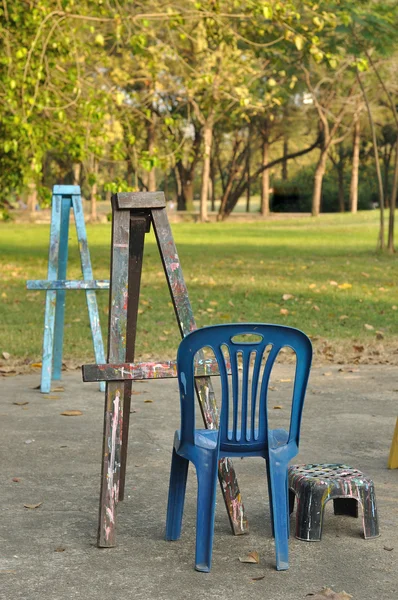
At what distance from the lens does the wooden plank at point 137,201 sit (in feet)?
15.8

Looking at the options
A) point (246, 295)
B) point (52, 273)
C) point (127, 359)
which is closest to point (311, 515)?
point (127, 359)

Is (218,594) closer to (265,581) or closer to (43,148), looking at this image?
(265,581)

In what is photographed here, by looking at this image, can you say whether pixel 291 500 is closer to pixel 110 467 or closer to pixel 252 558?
pixel 252 558

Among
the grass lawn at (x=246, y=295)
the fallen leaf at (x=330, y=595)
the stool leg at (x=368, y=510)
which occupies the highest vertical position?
the stool leg at (x=368, y=510)

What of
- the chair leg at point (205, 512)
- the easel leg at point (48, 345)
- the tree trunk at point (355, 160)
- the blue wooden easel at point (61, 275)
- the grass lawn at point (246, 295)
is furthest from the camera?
the tree trunk at point (355, 160)

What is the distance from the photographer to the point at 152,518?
506cm

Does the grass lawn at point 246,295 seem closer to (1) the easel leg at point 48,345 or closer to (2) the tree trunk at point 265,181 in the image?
(1) the easel leg at point 48,345

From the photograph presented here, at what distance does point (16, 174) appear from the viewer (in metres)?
18.2

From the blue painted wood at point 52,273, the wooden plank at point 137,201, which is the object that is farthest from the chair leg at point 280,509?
the blue painted wood at point 52,273

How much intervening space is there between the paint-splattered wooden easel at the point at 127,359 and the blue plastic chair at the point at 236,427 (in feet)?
1.10

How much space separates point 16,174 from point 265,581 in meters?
14.9

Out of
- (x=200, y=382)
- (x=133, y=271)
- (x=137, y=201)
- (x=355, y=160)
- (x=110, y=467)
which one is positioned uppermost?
(x=355, y=160)

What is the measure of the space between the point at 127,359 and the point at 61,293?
13.3 feet

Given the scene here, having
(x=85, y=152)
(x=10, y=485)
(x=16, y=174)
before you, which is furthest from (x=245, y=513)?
(x=16, y=174)
